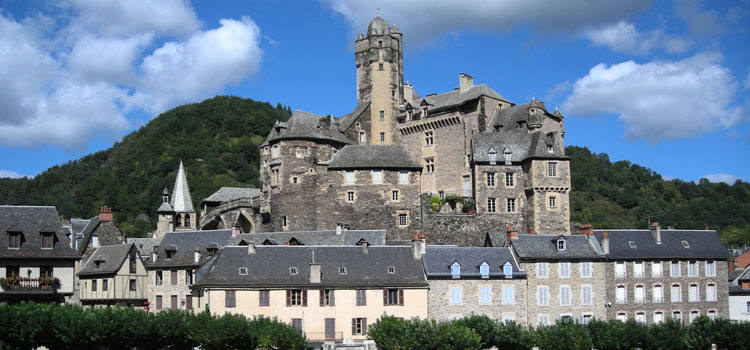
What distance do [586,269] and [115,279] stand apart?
1252 inches

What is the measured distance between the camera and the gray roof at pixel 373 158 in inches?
2584

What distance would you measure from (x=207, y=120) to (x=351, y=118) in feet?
301

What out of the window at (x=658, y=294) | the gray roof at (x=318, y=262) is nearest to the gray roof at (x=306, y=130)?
the gray roof at (x=318, y=262)

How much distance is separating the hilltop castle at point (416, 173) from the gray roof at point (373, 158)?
3.0 inches

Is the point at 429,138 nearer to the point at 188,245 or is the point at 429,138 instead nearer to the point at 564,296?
the point at 564,296

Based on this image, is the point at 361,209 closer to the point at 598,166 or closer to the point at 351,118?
the point at 351,118

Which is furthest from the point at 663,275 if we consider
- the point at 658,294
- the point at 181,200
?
the point at 181,200

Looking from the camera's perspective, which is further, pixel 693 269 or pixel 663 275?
pixel 693 269

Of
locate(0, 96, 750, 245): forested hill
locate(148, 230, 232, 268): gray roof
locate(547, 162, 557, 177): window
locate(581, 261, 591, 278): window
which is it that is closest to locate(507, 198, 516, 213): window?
locate(547, 162, 557, 177): window

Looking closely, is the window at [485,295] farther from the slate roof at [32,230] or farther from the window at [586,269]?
the slate roof at [32,230]

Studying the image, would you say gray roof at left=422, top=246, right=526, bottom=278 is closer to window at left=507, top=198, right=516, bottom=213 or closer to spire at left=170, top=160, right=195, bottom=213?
window at left=507, top=198, right=516, bottom=213

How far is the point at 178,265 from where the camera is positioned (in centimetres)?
5769

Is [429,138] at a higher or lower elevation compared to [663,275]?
higher

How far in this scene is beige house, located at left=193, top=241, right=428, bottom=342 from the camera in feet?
163
